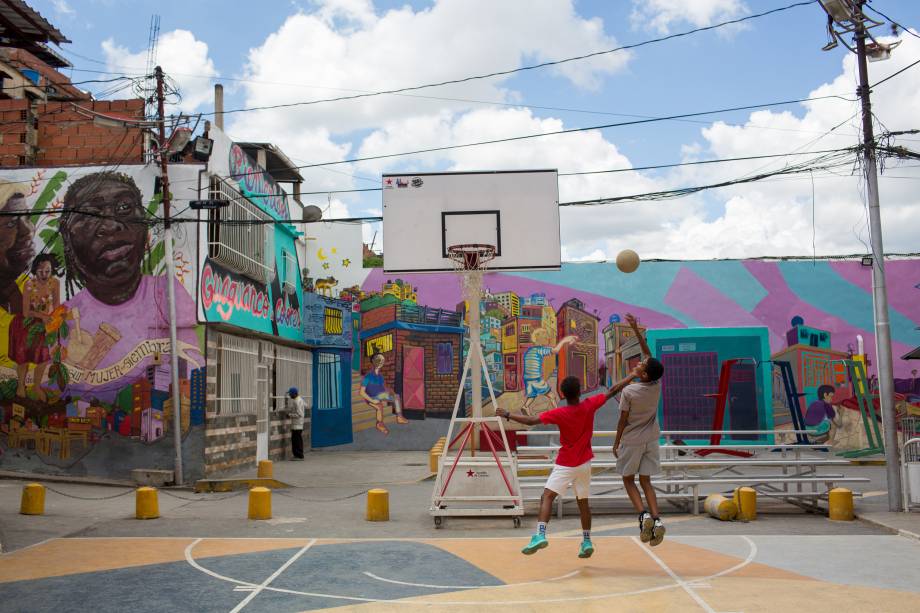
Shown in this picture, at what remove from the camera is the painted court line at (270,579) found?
7.51 m

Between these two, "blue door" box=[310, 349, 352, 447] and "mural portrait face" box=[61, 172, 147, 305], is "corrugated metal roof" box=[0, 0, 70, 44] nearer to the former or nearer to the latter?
"mural portrait face" box=[61, 172, 147, 305]

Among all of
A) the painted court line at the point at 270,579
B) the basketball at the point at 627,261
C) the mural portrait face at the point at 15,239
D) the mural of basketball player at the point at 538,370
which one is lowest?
the painted court line at the point at 270,579

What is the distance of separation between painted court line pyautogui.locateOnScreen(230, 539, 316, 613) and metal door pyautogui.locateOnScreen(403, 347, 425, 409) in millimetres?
15778

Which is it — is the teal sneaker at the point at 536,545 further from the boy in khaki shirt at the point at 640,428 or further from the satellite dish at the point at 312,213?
the satellite dish at the point at 312,213

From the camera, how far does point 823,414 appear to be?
26188 millimetres

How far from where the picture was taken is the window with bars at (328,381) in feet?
88.3

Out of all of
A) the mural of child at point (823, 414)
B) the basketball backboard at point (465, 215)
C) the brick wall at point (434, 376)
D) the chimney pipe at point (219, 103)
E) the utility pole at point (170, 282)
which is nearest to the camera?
the basketball backboard at point (465, 215)

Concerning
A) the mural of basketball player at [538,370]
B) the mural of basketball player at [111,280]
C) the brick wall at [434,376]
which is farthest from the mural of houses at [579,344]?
the mural of basketball player at [111,280]

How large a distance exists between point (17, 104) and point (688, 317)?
19.6 meters

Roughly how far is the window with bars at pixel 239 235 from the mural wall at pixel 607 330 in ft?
17.8

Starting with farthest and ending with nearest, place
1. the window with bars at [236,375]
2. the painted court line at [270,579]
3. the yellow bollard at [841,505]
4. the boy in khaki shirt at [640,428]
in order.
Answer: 1. the window with bars at [236,375]
2. the yellow bollard at [841,505]
3. the boy in khaki shirt at [640,428]
4. the painted court line at [270,579]

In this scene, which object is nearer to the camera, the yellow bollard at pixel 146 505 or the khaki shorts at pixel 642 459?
the khaki shorts at pixel 642 459

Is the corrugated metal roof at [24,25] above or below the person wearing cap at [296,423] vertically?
above

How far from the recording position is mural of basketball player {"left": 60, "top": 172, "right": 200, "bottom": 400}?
18.2 m
